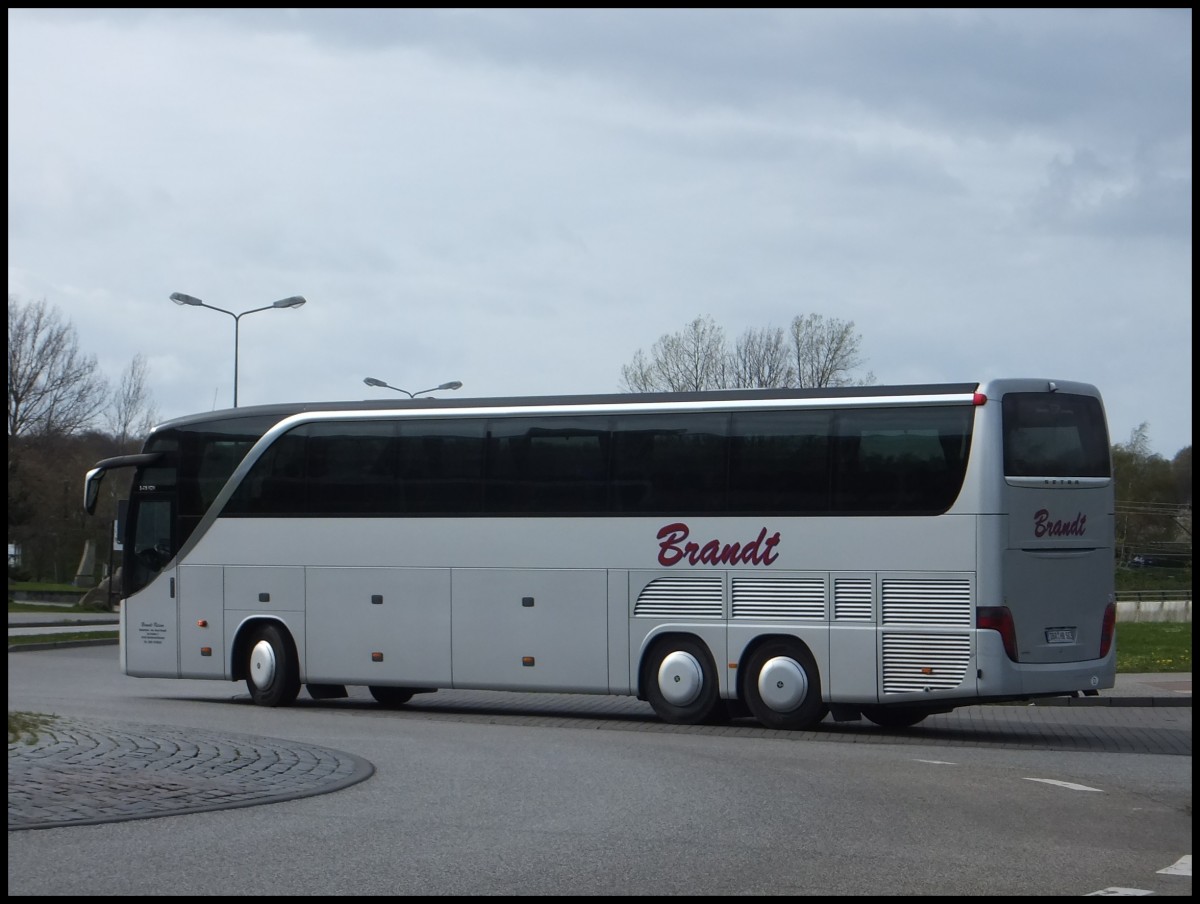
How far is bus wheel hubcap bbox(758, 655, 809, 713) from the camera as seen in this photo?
17.3 m

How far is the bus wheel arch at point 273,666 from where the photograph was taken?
20.6m

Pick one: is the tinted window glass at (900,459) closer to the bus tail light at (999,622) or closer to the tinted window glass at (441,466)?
the bus tail light at (999,622)

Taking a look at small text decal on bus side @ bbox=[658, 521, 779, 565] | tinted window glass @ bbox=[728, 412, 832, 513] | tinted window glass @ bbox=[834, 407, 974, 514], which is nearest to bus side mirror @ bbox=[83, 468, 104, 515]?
small text decal on bus side @ bbox=[658, 521, 779, 565]

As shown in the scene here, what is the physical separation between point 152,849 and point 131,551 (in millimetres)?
13607

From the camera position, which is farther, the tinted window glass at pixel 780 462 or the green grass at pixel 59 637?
the green grass at pixel 59 637

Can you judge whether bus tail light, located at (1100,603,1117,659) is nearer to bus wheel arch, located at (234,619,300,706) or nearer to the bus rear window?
the bus rear window

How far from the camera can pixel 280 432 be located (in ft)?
66.6

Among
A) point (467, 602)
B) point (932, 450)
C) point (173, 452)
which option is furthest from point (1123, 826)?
point (173, 452)

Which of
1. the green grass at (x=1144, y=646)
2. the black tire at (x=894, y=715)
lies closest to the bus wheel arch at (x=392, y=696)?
the black tire at (x=894, y=715)

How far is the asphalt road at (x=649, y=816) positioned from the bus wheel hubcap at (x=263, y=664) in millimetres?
2551

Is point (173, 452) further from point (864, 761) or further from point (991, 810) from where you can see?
point (991, 810)

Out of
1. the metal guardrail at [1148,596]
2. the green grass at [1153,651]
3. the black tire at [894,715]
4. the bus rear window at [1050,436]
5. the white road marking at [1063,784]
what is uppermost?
the bus rear window at [1050,436]

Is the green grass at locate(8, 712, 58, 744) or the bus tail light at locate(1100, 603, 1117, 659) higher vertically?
the bus tail light at locate(1100, 603, 1117, 659)

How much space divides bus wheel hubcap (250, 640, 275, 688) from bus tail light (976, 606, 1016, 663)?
353 inches
